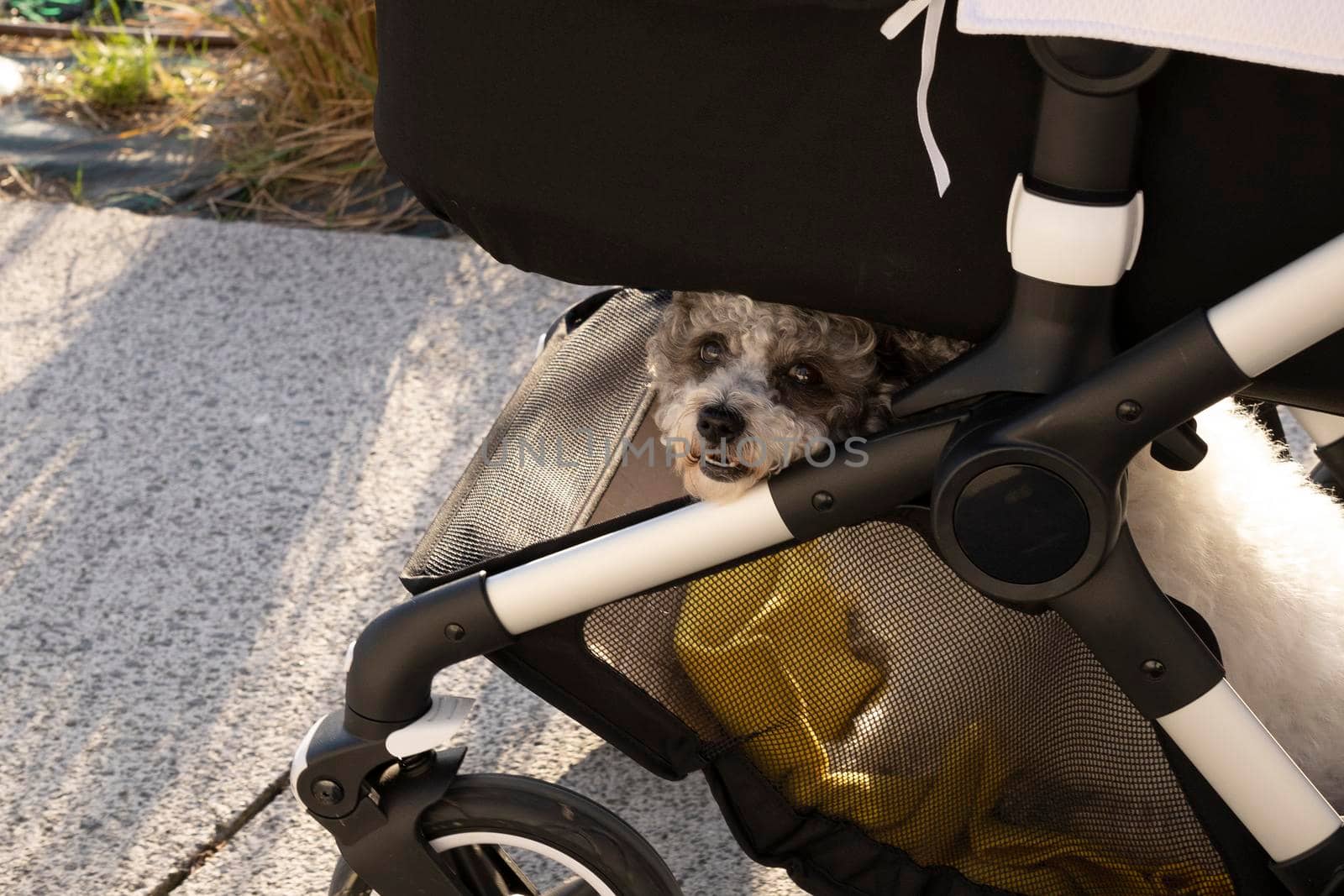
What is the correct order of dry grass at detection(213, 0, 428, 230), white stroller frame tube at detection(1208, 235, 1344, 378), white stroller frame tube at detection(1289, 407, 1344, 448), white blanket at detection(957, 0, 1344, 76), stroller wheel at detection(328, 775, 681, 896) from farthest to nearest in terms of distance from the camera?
dry grass at detection(213, 0, 428, 230), white stroller frame tube at detection(1289, 407, 1344, 448), stroller wheel at detection(328, 775, 681, 896), white stroller frame tube at detection(1208, 235, 1344, 378), white blanket at detection(957, 0, 1344, 76)

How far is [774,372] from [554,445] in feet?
0.88

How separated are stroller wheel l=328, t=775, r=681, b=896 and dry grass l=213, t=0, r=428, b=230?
2.36 m

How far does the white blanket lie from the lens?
886mm

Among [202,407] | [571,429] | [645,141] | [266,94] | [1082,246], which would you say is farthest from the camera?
[266,94]

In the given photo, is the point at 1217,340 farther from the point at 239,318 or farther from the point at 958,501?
the point at 239,318

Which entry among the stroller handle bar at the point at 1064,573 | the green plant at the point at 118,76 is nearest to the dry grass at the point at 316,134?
the green plant at the point at 118,76

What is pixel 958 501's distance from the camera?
113cm

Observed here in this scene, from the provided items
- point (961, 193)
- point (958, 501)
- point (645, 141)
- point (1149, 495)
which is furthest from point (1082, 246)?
point (1149, 495)

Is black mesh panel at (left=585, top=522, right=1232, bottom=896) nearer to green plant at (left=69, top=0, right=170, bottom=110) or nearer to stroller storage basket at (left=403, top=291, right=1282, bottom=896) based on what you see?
stroller storage basket at (left=403, top=291, right=1282, bottom=896)

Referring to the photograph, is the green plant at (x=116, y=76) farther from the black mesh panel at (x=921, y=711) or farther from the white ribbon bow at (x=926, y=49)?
the white ribbon bow at (x=926, y=49)

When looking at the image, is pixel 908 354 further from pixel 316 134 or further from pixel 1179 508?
pixel 316 134

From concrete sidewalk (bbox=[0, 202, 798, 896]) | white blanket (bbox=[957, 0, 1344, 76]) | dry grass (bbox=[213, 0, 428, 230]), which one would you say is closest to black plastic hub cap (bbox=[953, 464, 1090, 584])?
white blanket (bbox=[957, 0, 1344, 76])

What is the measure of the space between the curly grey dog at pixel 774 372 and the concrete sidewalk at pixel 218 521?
643 millimetres

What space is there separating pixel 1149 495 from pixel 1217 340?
395mm
